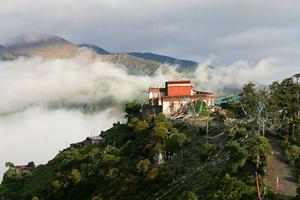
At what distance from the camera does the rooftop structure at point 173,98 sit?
250 ft

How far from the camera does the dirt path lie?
32969mm

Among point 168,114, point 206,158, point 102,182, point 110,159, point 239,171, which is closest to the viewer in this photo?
point 239,171

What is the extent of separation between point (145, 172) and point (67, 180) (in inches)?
550

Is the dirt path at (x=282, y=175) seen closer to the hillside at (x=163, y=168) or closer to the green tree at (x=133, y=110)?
the hillside at (x=163, y=168)

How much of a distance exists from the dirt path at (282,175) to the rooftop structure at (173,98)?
115 ft

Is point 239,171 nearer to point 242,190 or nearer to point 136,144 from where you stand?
point 242,190

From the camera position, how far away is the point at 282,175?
36.1 m

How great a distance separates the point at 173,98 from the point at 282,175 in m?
41.5

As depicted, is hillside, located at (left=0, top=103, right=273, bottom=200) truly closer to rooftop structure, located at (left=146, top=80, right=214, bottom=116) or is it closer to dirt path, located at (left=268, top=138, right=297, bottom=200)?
dirt path, located at (left=268, top=138, right=297, bottom=200)

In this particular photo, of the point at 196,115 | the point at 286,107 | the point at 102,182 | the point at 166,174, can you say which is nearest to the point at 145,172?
the point at 166,174

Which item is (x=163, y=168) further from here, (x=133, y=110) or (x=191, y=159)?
(x=133, y=110)

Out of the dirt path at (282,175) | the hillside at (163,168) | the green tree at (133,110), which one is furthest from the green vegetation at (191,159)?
the green tree at (133,110)

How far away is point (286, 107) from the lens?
51.6m

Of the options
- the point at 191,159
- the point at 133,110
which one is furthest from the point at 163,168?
the point at 133,110
